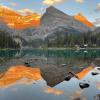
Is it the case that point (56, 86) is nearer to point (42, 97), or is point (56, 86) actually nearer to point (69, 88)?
point (69, 88)

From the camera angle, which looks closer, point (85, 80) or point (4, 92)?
point (4, 92)

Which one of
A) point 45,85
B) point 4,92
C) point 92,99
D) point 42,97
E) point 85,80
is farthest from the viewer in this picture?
point 85,80

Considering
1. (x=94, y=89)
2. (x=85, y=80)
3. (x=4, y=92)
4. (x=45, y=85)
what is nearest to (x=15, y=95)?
(x=4, y=92)

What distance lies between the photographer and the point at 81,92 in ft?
153

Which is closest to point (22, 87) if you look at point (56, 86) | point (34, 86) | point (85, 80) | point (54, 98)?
point (34, 86)

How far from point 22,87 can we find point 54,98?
1231 cm

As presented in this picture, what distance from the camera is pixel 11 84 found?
187ft

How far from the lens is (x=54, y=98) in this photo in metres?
42.8

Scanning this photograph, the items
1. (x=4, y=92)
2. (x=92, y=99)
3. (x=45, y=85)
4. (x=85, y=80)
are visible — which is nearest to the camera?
(x=92, y=99)

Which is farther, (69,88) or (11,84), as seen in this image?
(11,84)

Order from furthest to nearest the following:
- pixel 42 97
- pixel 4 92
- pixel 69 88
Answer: pixel 69 88
pixel 4 92
pixel 42 97

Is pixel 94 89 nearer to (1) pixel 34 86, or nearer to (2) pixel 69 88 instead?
(2) pixel 69 88

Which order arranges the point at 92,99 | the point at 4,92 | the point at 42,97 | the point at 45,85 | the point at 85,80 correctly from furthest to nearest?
1. the point at 85,80
2. the point at 45,85
3. the point at 4,92
4. the point at 42,97
5. the point at 92,99

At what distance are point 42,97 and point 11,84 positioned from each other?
14883 mm
